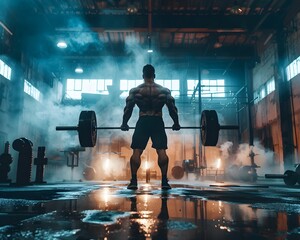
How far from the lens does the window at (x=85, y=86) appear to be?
1529cm

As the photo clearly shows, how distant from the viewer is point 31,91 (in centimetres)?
1176

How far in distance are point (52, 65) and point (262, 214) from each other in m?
14.0

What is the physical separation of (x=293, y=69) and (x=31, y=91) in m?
10.0

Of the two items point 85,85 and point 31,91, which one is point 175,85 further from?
point 31,91

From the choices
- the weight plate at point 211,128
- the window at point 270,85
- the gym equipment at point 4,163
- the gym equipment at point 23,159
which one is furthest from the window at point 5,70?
A: the window at point 270,85

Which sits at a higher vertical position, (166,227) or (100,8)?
(100,8)

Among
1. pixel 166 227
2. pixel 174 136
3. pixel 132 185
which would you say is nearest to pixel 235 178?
pixel 174 136

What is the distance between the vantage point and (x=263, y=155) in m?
11.2

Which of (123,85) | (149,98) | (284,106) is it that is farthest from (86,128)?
(123,85)

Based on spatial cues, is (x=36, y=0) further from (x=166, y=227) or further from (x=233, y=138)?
(x=233, y=138)

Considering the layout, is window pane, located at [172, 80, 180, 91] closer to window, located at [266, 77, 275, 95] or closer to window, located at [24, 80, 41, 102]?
window, located at [266, 77, 275, 95]

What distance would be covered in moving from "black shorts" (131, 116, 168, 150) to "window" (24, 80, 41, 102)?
8.66 m

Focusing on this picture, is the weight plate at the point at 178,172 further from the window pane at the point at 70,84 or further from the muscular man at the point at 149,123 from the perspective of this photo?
the window pane at the point at 70,84

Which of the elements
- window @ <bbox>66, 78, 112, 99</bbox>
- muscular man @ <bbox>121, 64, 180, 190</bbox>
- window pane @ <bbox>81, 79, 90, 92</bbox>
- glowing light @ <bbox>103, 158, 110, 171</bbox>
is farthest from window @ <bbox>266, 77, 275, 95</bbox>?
window pane @ <bbox>81, 79, 90, 92</bbox>
